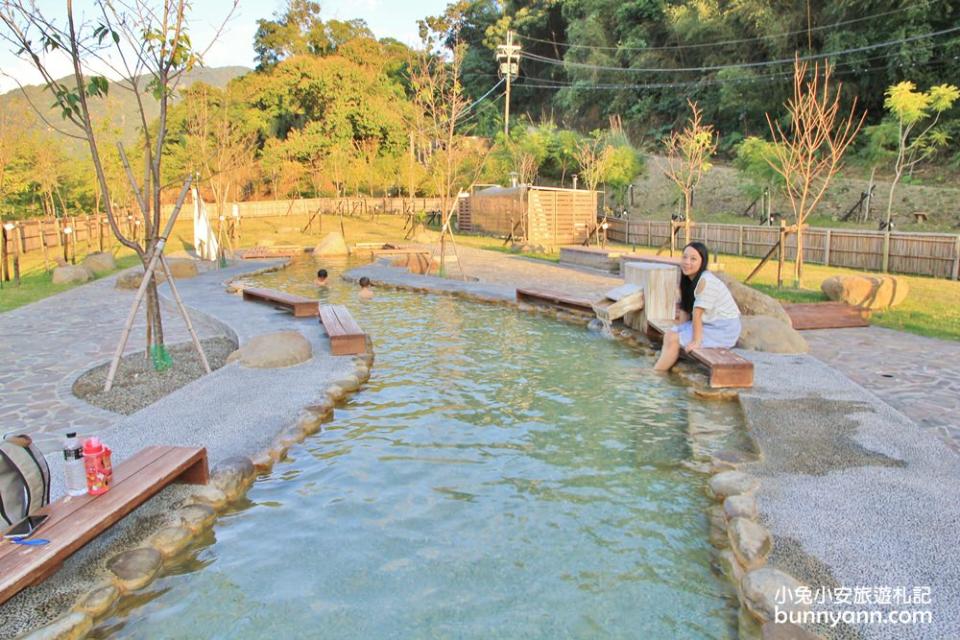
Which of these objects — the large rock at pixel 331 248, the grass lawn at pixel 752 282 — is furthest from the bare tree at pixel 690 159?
the large rock at pixel 331 248

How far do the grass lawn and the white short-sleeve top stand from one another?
4200 millimetres

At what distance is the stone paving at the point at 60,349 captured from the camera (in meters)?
5.87

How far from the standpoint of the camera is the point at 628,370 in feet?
25.3

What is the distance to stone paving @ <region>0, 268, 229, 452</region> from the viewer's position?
19.3 ft

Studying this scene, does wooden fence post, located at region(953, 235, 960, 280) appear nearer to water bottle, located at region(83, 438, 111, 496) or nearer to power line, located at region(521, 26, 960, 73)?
power line, located at region(521, 26, 960, 73)

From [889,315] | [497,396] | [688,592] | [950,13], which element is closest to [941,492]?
[688,592]

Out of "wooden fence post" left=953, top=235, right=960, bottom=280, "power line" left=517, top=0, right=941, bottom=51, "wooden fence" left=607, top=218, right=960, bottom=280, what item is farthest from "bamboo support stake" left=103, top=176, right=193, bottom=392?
"power line" left=517, top=0, right=941, bottom=51

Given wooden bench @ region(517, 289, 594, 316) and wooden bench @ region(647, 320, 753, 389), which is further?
wooden bench @ region(517, 289, 594, 316)

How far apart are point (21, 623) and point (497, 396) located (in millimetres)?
4472

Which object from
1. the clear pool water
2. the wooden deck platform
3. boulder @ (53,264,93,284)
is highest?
boulder @ (53,264,93,284)

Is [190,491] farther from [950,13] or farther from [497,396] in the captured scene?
[950,13]

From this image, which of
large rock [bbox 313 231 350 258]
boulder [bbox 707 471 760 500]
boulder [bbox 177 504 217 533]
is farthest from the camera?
large rock [bbox 313 231 350 258]

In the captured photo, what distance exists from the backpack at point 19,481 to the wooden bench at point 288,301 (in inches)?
291

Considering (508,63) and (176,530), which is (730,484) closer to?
(176,530)
